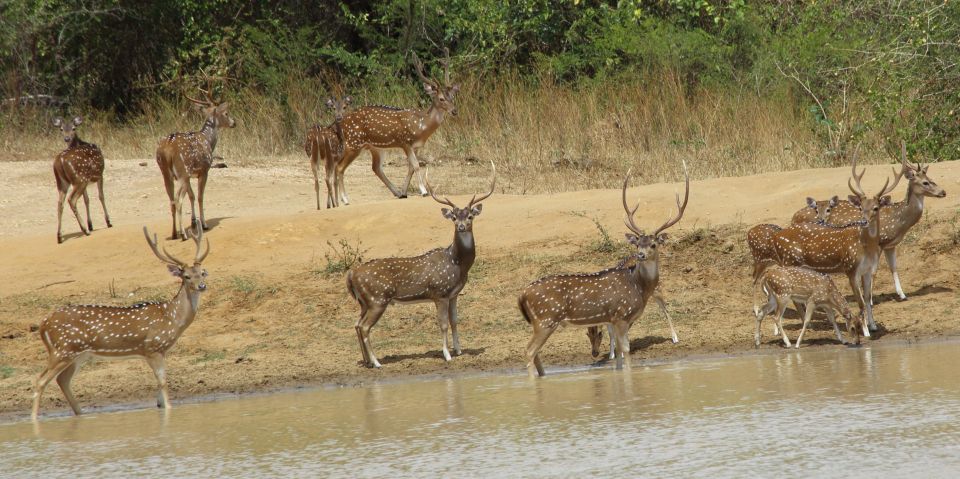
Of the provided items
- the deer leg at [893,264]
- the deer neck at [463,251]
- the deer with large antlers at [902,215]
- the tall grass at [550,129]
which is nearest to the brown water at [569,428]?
the deer neck at [463,251]

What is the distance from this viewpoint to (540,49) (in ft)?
90.4

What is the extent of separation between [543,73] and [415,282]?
1355 cm

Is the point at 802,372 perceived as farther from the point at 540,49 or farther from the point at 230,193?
the point at 540,49

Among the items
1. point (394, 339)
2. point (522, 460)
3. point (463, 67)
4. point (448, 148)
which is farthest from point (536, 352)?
point (463, 67)

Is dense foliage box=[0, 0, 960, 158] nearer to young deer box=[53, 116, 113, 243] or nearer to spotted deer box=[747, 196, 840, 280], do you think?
spotted deer box=[747, 196, 840, 280]

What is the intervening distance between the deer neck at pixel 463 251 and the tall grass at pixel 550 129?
22.9 ft

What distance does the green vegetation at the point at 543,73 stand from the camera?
2044 centimetres

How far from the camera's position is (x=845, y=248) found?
13727 millimetres

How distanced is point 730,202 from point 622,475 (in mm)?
9269

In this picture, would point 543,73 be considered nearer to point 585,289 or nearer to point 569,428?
point 585,289

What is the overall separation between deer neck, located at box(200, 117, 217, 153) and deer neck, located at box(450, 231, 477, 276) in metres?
5.37

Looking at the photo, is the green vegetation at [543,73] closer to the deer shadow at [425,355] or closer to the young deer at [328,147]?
the young deer at [328,147]

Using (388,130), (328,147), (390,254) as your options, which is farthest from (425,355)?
(328,147)

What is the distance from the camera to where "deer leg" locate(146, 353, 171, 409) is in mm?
11688
